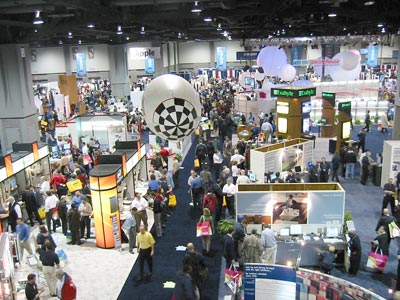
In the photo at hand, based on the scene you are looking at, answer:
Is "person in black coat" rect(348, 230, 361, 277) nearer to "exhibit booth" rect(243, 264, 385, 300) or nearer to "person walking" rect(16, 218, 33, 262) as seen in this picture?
"exhibit booth" rect(243, 264, 385, 300)

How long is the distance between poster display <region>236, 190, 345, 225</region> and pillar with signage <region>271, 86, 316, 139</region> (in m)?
9.72

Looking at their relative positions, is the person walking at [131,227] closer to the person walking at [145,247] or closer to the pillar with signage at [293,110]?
the person walking at [145,247]

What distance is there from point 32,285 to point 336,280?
4692 mm

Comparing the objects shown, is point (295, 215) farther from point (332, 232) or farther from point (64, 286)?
point (64, 286)

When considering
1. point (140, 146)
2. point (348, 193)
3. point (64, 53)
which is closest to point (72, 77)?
point (64, 53)

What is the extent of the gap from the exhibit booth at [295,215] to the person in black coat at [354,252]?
0.44 meters

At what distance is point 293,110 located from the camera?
19.0 meters

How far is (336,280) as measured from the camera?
246 inches

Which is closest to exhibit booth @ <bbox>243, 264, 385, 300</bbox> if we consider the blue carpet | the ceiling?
the blue carpet

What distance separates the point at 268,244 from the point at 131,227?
3.15m

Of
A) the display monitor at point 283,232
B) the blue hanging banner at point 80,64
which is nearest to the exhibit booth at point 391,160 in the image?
the display monitor at point 283,232

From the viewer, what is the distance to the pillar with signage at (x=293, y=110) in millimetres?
18828

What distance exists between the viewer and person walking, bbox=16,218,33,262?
9773 mm

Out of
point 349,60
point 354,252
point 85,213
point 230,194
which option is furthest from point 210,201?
point 349,60
